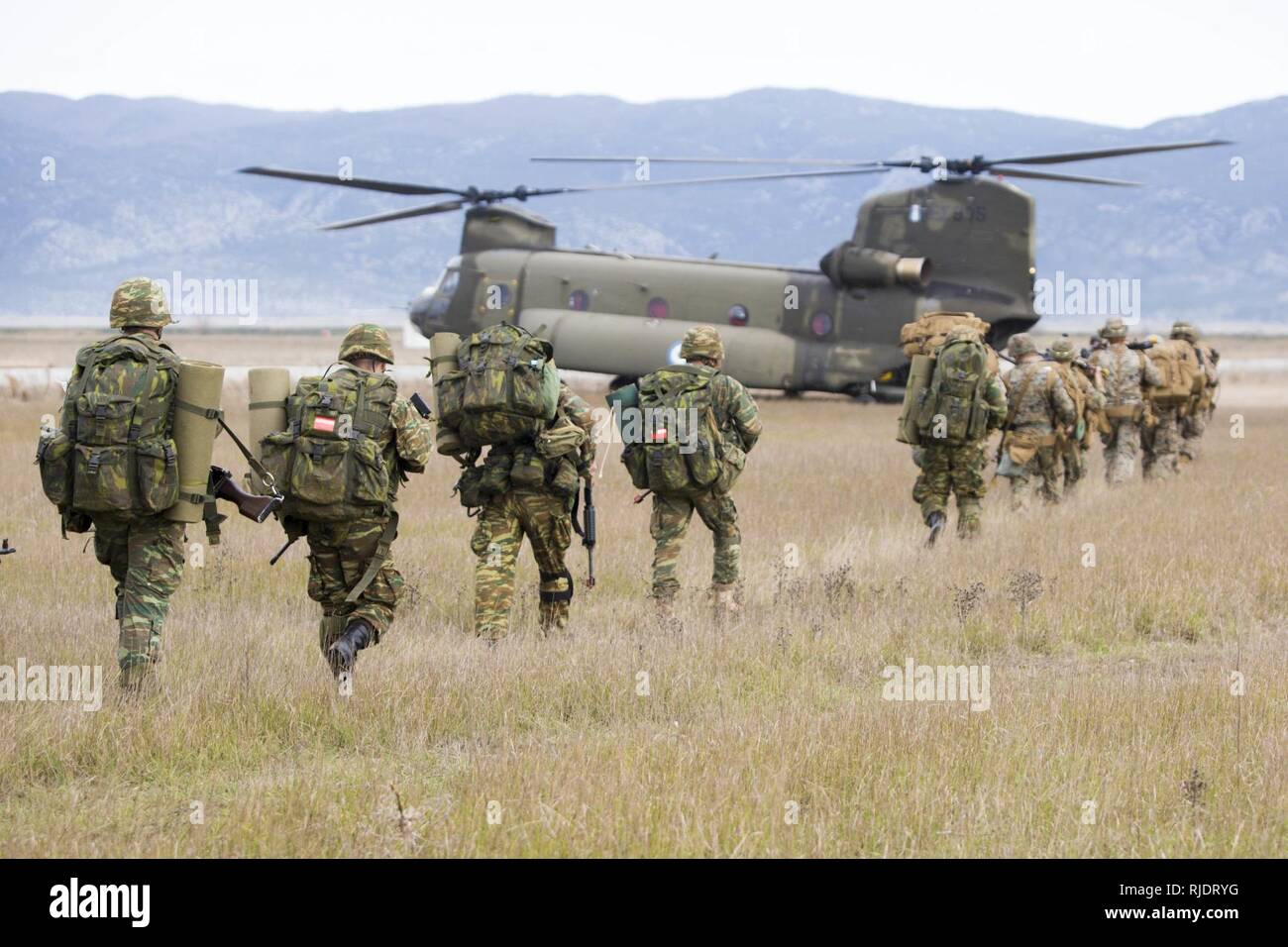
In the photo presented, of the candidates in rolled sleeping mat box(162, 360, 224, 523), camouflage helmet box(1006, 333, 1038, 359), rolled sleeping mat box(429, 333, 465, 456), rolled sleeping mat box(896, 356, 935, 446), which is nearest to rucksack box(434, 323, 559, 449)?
rolled sleeping mat box(429, 333, 465, 456)

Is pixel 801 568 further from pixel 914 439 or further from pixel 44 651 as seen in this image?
pixel 44 651

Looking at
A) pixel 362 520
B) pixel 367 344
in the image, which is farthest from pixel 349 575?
pixel 367 344

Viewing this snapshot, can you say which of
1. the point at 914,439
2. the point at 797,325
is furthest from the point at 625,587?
the point at 797,325

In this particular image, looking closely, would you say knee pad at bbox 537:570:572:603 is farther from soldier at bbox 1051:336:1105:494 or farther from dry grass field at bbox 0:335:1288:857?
soldier at bbox 1051:336:1105:494

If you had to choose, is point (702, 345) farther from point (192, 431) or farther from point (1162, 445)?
point (1162, 445)

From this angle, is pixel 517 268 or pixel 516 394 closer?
pixel 516 394

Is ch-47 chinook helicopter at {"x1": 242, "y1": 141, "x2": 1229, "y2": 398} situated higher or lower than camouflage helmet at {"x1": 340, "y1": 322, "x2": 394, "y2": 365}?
higher

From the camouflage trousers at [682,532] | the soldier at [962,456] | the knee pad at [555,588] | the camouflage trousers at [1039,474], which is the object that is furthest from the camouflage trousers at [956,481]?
the knee pad at [555,588]

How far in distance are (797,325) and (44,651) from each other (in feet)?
66.6

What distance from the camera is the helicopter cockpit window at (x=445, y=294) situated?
27.1 m

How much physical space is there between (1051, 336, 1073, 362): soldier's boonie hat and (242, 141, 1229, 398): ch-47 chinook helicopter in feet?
36.8

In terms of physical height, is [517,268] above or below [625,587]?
above

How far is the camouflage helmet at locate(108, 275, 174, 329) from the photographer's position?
6395 mm
